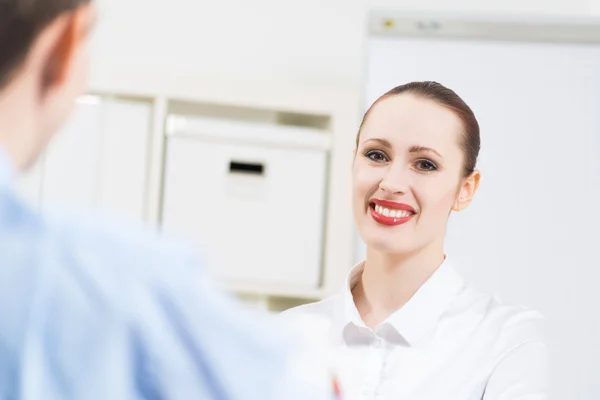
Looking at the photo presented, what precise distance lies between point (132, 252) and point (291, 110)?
1.71 m

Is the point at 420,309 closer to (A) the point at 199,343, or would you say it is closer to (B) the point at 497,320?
(B) the point at 497,320

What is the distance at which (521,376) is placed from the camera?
116cm

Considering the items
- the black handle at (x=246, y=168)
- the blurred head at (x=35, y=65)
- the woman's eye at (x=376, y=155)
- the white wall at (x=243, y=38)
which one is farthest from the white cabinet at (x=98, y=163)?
the blurred head at (x=35, y=65)

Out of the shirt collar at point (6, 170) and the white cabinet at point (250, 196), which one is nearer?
the shirt collar at point (6, 170)

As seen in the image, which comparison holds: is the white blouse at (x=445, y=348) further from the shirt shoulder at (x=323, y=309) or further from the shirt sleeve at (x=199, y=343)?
the shirt sleeve at (x=199, y=343)

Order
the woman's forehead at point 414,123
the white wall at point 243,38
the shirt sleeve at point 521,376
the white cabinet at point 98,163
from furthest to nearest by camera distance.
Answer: the white wall at point 243,38, the white cabinet at point 98,163, the woman's forehead at point 414,123, the shirt sleeve at point 521,376

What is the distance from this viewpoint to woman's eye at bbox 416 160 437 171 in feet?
4.13

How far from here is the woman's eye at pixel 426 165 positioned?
49.6 inches

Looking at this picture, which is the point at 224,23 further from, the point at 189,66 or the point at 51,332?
the point at 51,332

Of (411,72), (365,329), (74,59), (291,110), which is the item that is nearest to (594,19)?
(411,72)

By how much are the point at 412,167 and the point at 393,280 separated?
0.16m

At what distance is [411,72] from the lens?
5.67 feet

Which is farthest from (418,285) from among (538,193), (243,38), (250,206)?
(243,38)

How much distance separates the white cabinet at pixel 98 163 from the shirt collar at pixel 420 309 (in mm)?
847
